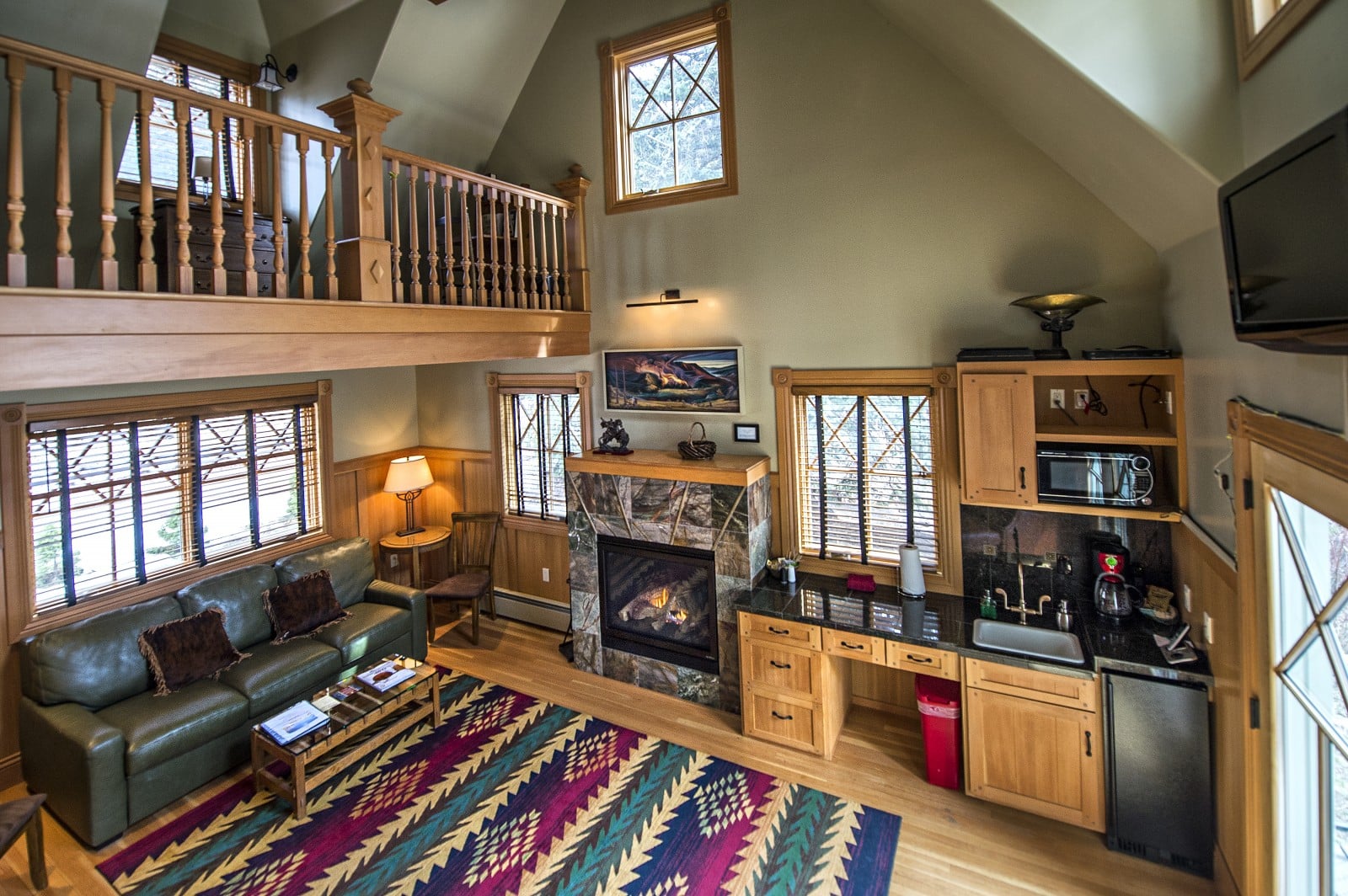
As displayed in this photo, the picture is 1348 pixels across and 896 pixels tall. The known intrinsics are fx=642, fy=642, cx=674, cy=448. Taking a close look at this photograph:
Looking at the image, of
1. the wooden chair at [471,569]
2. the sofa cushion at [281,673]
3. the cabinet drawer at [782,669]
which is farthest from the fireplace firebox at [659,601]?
the sofa cushion at [281,673]

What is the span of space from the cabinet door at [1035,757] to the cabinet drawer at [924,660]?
5.2 inches

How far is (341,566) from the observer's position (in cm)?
509

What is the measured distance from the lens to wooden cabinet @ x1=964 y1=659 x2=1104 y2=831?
311 centimetres

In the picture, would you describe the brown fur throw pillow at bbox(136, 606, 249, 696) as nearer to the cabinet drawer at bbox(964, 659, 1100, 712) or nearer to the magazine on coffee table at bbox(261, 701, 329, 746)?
the magazine on coffee table at bbox(261, 701, 329, 746)

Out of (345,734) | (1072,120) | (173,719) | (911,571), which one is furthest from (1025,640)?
(173,719)

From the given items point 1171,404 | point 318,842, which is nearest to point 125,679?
point 318,842

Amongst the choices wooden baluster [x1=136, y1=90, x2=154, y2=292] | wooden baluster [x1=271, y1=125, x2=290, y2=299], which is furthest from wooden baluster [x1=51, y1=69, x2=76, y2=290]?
wooden baluster [x1=271, y1=125, x2=290, y2=299]

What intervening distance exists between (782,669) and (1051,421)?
2115 mm

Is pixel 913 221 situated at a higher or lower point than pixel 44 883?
higher

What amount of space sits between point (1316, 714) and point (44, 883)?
509 cm

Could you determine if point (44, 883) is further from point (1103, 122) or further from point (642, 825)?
point (1103, 122)

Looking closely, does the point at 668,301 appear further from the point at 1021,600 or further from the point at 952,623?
the point at 1021,600

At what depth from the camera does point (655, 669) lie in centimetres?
469

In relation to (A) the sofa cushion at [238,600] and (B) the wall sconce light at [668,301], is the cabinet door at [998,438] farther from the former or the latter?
(A) the sofa cushion at [238,600]
